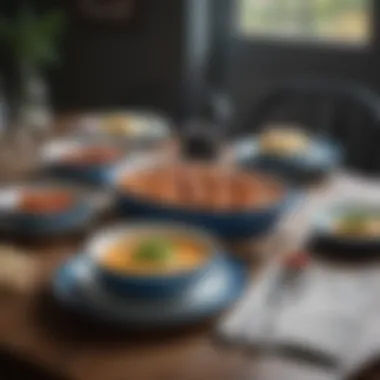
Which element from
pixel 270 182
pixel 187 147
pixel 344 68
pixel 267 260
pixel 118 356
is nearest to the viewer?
pixel 118 356

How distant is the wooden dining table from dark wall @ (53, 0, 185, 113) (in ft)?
7.51

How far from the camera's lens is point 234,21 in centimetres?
374

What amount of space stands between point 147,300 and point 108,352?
5.2 inches

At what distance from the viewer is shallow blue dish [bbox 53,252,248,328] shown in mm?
1398

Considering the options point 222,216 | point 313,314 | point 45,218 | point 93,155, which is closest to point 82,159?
point 93,155

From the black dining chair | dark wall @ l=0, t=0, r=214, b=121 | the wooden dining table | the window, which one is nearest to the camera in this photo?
the wooden dining table

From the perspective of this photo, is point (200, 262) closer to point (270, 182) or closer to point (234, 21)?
point (270, 182)

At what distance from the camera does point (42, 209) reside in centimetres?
183

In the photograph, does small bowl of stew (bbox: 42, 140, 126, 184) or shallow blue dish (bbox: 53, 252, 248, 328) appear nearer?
shallow blue dish (bbox: 53, 252, 248, 328)

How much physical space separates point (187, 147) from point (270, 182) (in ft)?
1.34

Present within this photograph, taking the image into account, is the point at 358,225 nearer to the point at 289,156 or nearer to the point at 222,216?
the point at 222,216

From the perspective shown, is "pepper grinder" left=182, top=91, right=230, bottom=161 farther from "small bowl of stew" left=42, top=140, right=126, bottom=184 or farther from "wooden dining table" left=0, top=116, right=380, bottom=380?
"wooden dining table" left=0, top=116, right=380, bottom=380

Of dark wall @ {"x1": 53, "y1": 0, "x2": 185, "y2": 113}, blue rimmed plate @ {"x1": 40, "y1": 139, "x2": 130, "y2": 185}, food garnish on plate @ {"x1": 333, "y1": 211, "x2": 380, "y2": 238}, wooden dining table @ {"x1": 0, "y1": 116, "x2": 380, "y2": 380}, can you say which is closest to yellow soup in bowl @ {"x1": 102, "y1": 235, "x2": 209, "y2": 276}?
wooden dining table @ {"x1": 0, "y1": 116, "x2": 380, "y2": 380}

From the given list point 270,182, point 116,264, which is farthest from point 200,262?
point 270,182
